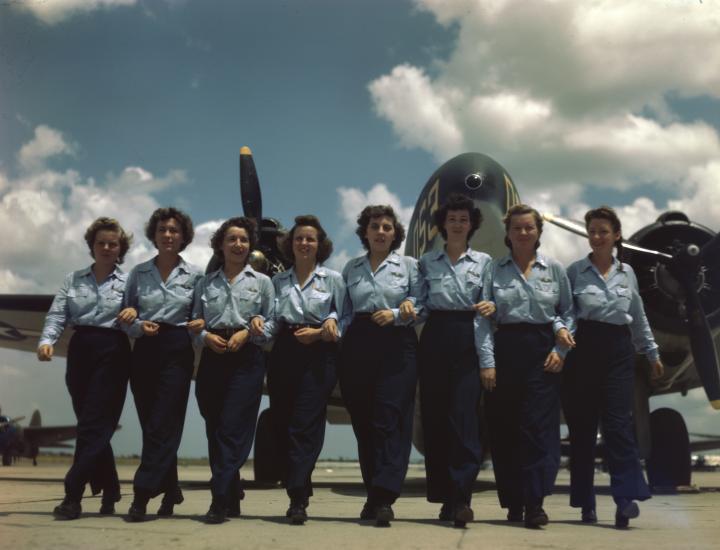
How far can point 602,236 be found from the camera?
A: 518cm

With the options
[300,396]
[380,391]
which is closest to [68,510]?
[300,396]

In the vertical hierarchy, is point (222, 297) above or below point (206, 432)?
above

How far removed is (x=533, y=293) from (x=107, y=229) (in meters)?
3.13

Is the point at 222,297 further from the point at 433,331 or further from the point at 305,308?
the point at 433,331

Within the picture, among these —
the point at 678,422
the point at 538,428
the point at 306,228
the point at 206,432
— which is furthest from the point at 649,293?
the point at 206,432

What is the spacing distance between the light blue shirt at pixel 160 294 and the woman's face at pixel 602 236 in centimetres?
293

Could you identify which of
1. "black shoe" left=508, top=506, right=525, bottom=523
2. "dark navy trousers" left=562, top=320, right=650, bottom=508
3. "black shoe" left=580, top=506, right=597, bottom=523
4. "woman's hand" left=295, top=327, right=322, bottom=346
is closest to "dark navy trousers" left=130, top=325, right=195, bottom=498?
"woman's hand" left=295, top=327, right=322, bottom=346

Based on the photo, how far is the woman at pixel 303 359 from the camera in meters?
4.77

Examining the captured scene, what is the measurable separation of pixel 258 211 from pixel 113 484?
814 cm

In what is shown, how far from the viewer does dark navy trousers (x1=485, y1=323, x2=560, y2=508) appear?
4773mm

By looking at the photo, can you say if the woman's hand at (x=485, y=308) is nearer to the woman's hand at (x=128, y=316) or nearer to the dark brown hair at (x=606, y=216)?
the dark brown hair at (x=606, y=216)

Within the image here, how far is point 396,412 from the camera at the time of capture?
4.80m

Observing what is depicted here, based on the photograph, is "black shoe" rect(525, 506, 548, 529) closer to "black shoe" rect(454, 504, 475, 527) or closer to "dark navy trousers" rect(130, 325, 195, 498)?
"black shoe" rect(454, 504, 475, 527)

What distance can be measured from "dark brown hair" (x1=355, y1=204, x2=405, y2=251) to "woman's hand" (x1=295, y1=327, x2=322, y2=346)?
0.80 meters
